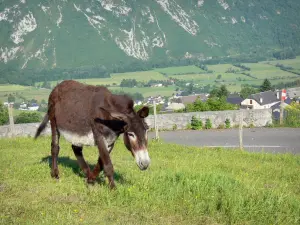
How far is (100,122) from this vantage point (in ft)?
25.1

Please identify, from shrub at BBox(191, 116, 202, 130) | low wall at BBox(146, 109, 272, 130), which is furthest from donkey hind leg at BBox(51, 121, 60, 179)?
shrub at BBox(191, 116, 202, 130)

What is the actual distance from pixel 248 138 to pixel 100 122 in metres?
17.2

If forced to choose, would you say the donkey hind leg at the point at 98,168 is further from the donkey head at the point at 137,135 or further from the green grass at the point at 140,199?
the donkey head at the point at 137,135

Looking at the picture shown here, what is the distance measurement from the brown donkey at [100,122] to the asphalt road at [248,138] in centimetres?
1194

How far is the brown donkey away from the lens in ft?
23.5

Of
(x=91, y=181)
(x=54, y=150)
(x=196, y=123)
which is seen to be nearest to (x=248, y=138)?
(x=196, y=123)

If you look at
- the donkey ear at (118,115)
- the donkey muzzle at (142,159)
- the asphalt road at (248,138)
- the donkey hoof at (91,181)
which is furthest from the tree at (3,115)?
the donkey muzzle at (142,159)

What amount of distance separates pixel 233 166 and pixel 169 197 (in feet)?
17.9

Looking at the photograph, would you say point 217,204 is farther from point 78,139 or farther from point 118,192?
point 78,139

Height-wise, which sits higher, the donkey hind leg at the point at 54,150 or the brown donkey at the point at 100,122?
the brown donkey at the point at 100,122

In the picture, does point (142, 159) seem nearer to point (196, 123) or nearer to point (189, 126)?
point (196, 123)

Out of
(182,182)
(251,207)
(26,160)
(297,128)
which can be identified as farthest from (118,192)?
(297,128)

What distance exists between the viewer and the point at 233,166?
12.2 meters

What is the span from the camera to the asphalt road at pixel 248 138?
2042cm
